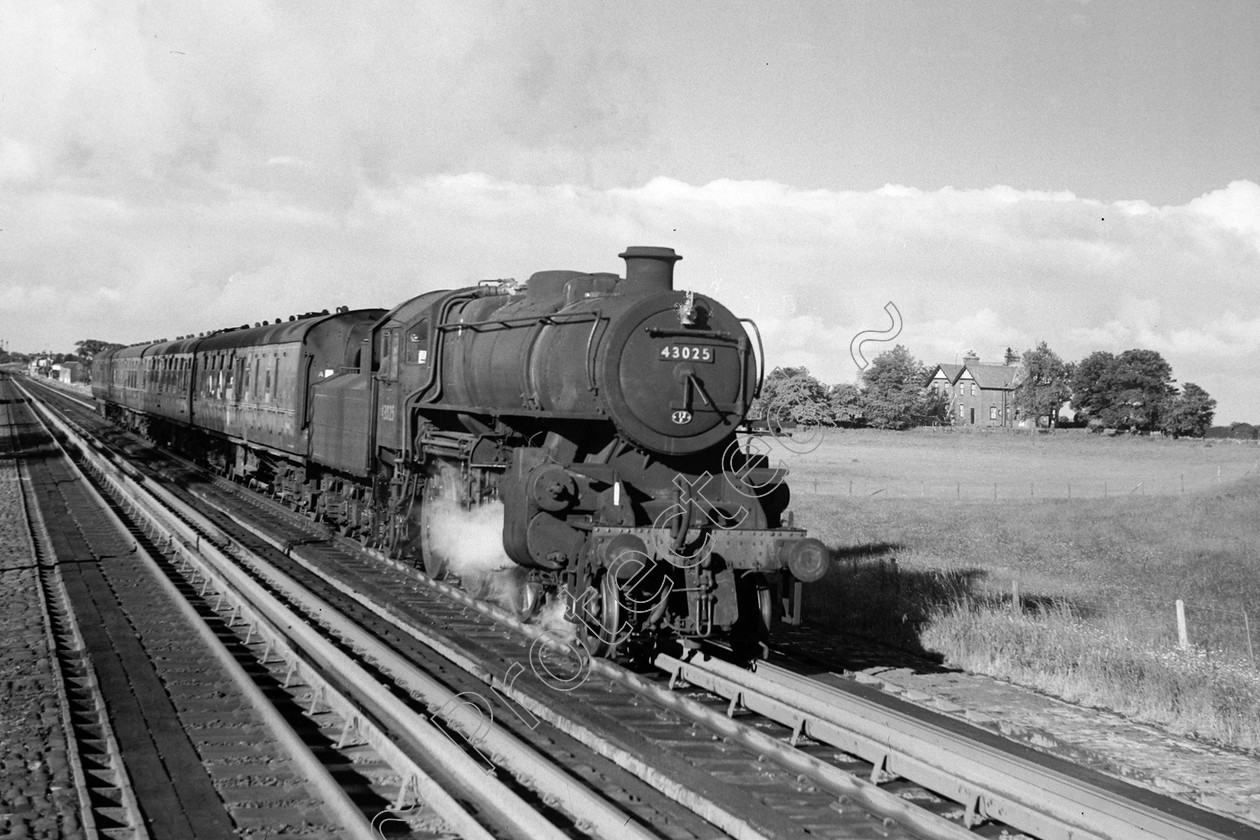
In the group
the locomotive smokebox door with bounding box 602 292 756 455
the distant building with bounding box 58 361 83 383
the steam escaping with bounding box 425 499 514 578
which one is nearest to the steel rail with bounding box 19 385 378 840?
the steam escaping with bounding box 425 499 514 578

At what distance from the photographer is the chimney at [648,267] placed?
10.9m

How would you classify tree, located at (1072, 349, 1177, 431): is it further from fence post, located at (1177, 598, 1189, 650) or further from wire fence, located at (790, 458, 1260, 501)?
fence post, located at (1177, 598, 1189, 650)

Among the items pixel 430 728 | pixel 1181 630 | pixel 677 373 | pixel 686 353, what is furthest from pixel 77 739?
pixel 1181 630

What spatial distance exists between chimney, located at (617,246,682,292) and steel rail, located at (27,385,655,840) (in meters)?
4.24

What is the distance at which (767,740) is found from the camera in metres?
7.71

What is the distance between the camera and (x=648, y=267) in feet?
35.7

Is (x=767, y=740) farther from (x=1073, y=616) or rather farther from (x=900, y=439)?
(x=900, y=439)

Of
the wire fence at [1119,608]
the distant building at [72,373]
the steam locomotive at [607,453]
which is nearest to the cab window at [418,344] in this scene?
the steam locomotive at [607,453]

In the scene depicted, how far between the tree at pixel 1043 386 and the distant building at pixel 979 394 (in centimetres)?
641

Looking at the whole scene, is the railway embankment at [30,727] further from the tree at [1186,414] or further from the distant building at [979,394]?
the tree at [1186,414]

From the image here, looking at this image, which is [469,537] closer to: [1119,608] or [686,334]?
[686,334]

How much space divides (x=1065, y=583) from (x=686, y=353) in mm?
10594

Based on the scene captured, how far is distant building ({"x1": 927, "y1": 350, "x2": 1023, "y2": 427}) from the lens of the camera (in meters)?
66.6

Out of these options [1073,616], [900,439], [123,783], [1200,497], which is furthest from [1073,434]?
[123,783]
